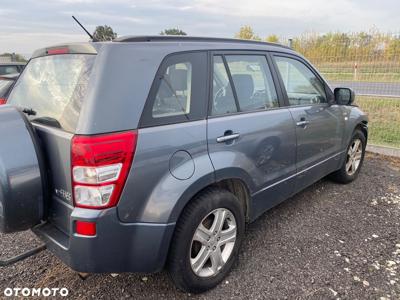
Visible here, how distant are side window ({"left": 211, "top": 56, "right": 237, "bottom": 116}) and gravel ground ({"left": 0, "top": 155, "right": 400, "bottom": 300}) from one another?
1.31 m

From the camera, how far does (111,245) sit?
1975mm

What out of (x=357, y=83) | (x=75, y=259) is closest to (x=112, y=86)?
(x=75, y=259)

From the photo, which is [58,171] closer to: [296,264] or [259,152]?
[259,152]

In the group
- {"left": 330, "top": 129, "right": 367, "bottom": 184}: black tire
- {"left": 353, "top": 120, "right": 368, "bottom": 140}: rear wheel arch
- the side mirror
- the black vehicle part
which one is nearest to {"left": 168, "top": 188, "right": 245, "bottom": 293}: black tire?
the black vehicle part

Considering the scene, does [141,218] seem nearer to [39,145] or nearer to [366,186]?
[39,145]

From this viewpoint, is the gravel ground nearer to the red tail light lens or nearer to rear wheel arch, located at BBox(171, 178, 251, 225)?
rear wheel arch, located at BBox(171, 178, 251, 225)

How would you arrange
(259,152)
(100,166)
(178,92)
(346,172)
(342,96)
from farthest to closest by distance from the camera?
(346,172) < (342,96) < (259,152) < (178,92) < (100,166)

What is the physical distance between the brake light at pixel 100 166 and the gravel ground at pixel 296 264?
0.96 m

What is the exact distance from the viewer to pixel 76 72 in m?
2.10

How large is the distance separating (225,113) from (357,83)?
19.0ft

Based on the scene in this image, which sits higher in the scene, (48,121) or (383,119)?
(48,121)

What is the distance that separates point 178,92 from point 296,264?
1752 millimetres

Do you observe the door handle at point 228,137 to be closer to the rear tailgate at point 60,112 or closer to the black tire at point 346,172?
the rear tailgate at point 60,112

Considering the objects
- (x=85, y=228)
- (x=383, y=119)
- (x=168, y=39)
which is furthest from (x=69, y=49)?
(x=383, y=119)
